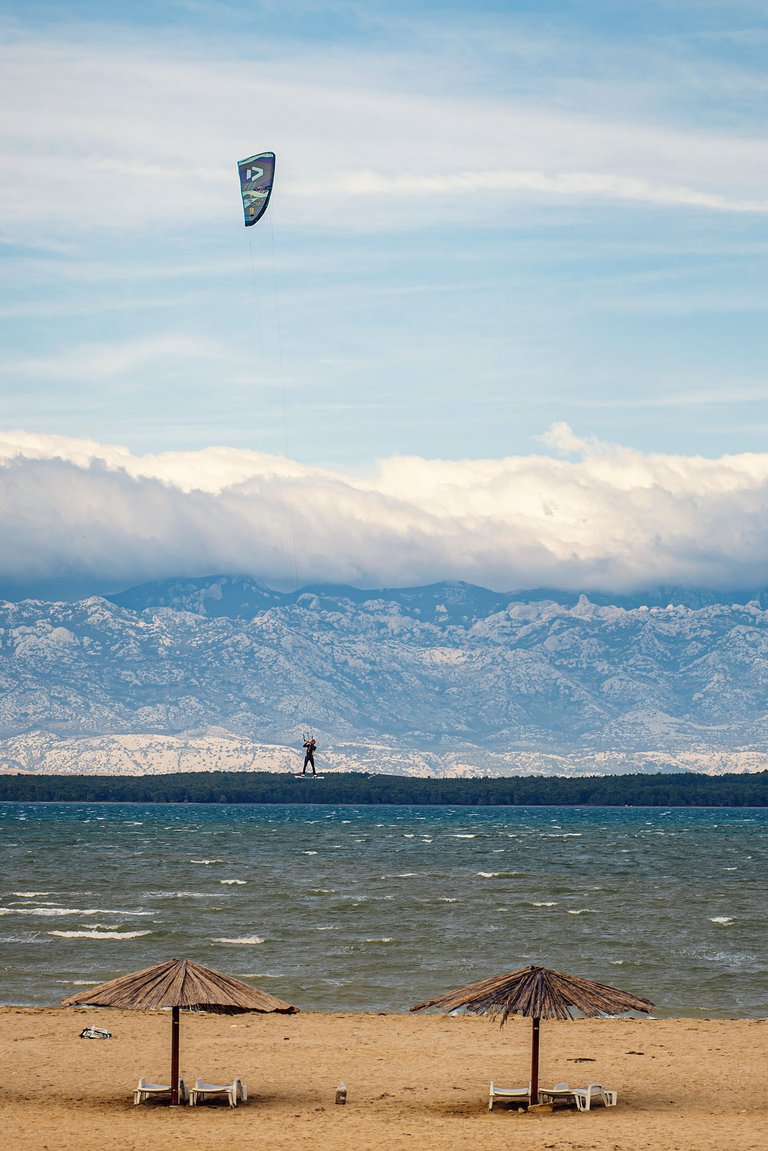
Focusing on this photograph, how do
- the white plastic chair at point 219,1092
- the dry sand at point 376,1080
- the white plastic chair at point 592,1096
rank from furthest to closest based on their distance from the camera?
the white plastic chair at point 219,1092 → the white plastic chair at point 592,1096 → the dry sand at point 376,1080

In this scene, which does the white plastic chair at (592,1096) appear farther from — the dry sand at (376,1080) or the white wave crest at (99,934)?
the white wave crest at (99,934)

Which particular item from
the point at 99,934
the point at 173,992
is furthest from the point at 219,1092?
the point at 99,934

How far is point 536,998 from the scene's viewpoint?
2617cm

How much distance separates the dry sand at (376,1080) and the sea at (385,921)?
3720 millimetres

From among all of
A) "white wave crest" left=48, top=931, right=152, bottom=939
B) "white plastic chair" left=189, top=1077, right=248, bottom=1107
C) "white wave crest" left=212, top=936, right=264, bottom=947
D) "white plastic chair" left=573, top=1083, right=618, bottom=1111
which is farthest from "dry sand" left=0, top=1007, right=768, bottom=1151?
"white wave crest" left=48, top=931, right=152, bottom=939

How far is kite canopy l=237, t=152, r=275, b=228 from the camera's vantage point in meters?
49.2

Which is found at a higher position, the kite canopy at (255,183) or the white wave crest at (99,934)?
the kite canopy at (255,183)

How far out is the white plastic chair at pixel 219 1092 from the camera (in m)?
28.2

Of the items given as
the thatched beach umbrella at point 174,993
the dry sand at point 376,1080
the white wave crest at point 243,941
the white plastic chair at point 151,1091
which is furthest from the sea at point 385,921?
the thatched beach umbrella at point 174,993

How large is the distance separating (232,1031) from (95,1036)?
154 inches

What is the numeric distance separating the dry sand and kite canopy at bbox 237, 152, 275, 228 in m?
27.1

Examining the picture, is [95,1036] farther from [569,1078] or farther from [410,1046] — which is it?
[569,1078]

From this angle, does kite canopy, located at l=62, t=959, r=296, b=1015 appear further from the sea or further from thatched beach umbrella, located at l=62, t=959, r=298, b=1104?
the sea

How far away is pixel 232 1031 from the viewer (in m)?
37.3
